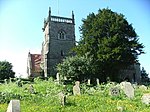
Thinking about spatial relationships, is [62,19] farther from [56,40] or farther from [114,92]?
[114,92]

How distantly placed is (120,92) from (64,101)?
519 centimetres

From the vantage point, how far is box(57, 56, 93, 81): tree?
3419 cm

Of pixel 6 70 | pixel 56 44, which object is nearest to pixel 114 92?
pixel 6 70

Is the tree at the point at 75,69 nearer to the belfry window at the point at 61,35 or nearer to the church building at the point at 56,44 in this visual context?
the church building at the point at 56,44

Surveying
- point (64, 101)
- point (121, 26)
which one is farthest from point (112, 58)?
point (64, 101)

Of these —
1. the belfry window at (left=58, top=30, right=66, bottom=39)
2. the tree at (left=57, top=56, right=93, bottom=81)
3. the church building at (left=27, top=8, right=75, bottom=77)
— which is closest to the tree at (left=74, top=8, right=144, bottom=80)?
the tree at (left=57, top=56, right=93, bottom=81)

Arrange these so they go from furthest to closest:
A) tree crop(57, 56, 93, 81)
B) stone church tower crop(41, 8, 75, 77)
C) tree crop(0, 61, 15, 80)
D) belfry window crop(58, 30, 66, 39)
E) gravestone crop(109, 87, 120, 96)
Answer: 1. belfry window crop(58, 30, 66, 39)
2. stone church tower crop(41, 8, 75, 77)
3. tree crop(0, 61, 15, 80)
4. tree crop(57, 56, 93, 81)
5. gravestone crop(109, 87, 120, 96)

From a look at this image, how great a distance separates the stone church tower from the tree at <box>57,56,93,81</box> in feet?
53.1

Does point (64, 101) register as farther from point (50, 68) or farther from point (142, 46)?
point (50, 68)

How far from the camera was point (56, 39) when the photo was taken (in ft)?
176

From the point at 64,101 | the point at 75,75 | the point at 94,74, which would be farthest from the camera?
the point at 94,74

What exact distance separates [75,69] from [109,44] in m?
7.82

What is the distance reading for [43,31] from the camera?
2277 inches

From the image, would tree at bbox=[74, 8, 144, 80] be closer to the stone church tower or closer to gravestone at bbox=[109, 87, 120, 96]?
the stone church tower
